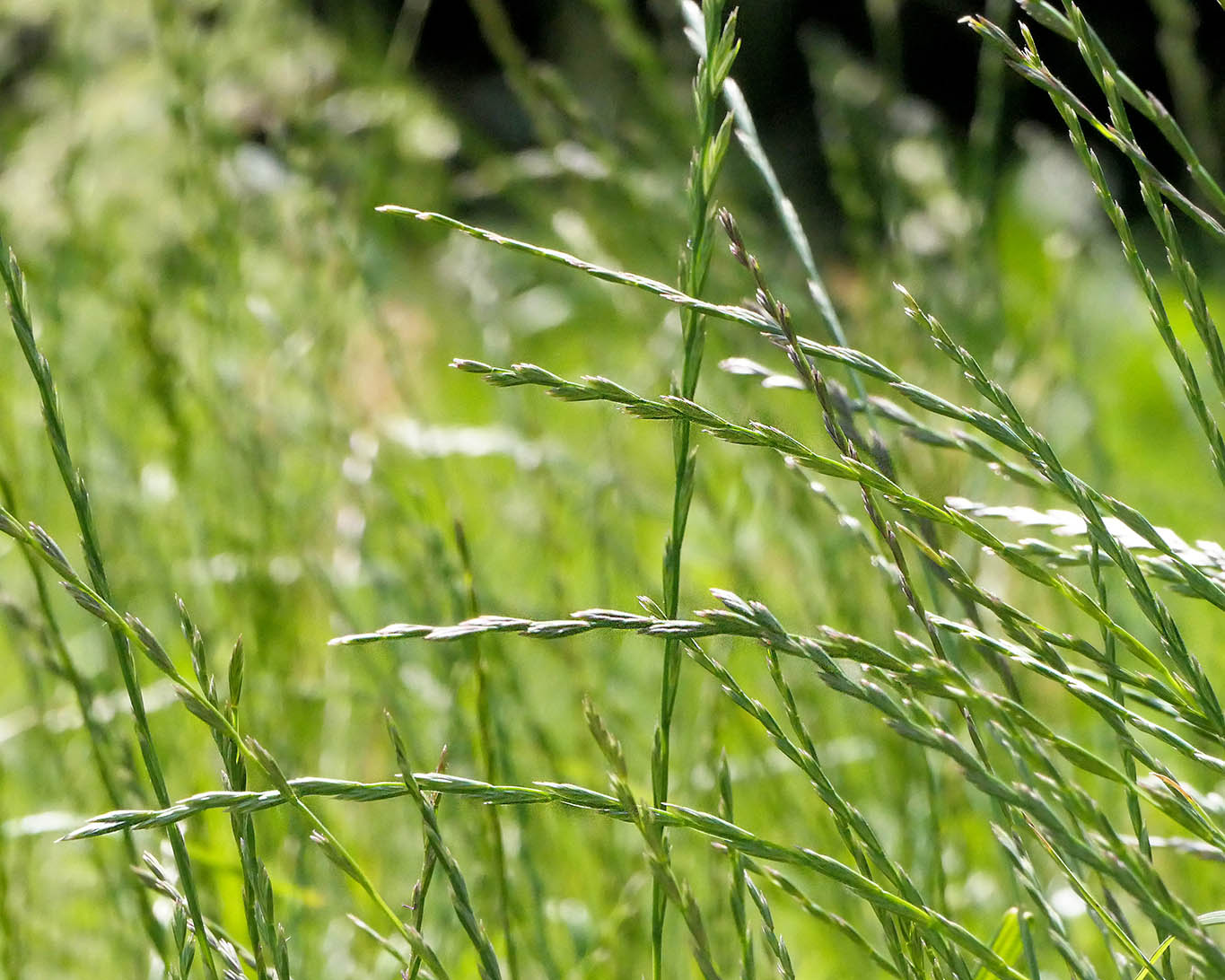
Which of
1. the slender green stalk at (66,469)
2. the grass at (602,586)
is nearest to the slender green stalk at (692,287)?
the grass at (602,586)

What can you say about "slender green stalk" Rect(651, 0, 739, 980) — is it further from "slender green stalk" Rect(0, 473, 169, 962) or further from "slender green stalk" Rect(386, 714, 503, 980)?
"slender green stalk" Rect(0, 473, 169, 962)

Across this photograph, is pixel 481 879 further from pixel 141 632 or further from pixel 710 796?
pixel 141 632

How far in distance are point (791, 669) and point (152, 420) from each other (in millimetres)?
1046

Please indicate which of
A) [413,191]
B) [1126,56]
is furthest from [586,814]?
[1126,56]

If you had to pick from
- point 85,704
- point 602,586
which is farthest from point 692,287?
point 602,586

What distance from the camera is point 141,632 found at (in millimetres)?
448

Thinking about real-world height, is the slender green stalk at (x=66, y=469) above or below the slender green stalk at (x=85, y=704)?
above

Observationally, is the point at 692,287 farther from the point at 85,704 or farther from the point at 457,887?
the point at 85,704

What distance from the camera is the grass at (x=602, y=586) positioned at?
458 mm

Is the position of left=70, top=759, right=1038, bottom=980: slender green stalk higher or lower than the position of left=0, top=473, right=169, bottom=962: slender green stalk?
higher

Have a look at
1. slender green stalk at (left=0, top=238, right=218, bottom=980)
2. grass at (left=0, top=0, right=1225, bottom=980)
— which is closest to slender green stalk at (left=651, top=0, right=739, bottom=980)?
grass at (left=0, top=0, right=1225, bottom=980)

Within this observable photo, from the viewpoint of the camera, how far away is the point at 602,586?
1.13 meters

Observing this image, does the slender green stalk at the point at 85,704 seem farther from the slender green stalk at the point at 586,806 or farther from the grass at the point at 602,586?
the slender green stalk at the point at 586,806

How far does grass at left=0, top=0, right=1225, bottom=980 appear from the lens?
458 millimetres
